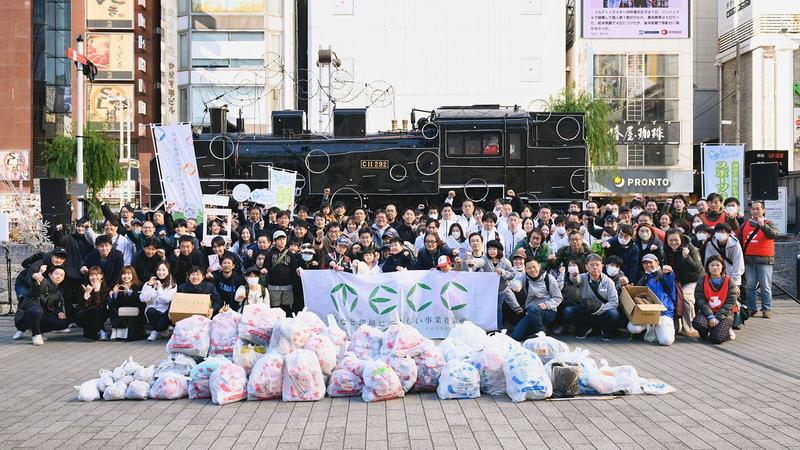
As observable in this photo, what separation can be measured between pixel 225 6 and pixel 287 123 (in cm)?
2708

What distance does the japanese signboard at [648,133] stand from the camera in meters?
46.6

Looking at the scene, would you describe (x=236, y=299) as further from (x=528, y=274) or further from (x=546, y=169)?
(x=546, y=169)

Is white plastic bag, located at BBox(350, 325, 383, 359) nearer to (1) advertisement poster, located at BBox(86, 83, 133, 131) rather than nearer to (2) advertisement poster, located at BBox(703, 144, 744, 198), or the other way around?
(2) advertisement poster, located at BBox(703, 144, 744, 198)

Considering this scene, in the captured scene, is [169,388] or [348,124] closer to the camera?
[169,388]

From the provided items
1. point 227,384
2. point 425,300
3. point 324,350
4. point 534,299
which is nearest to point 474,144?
point 425,300

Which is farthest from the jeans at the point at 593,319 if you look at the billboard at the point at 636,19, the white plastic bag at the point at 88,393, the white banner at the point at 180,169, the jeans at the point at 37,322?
the billboard at the point at 636,19

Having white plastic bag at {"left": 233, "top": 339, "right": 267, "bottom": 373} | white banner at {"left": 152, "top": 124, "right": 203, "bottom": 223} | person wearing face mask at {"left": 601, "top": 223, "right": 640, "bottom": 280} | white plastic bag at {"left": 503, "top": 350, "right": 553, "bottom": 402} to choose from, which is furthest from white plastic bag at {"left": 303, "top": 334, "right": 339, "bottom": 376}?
white banner at {"left": 152, "top": 124, "right": 203, "bottom": 223}

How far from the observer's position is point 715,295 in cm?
1125

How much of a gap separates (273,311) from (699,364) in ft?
17.0

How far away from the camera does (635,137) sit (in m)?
46.7

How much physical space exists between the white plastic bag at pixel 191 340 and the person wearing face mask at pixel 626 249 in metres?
6.58

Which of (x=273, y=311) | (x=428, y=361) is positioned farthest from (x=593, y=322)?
(x=273, y=311)

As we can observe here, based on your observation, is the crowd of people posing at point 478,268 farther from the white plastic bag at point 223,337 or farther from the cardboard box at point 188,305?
the white plastic bag at point 223,337

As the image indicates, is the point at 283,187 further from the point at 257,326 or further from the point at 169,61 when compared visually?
the point at 169,61
